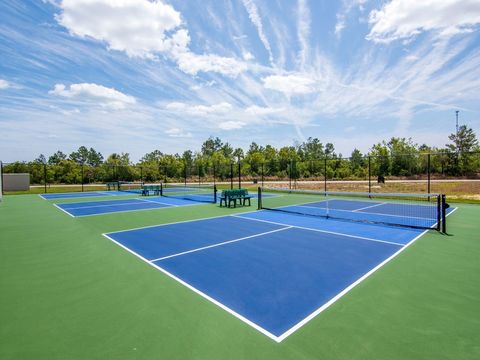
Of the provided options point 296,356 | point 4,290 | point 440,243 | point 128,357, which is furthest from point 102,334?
point 440,243

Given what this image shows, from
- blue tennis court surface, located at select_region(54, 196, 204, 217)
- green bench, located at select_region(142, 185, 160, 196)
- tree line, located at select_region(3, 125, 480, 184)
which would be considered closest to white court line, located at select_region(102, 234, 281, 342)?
blue tennis court surface, located at select_region(54, 196, 204, 217)

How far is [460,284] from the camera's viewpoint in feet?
14.5

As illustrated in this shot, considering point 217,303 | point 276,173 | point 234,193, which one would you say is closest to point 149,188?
point 234,193

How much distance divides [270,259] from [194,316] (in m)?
2.51

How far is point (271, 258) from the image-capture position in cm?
581

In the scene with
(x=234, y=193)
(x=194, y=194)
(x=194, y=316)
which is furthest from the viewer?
(x=194, y=194)

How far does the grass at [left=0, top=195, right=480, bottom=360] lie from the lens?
2.85 metres

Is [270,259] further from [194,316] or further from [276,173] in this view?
[276,173]

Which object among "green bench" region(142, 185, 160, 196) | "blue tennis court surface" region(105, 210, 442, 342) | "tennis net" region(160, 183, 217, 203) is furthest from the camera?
"green bench" region(142, 185, 160, 196)

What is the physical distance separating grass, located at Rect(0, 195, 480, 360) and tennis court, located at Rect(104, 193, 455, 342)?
0.79 feet

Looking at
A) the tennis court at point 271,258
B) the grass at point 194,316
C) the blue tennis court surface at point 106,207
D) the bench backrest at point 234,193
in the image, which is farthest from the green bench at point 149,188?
the grass at point 194,316

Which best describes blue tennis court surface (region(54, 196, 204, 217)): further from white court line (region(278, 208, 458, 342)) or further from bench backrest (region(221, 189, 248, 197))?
white court line (region(278, 208, 458, 342))

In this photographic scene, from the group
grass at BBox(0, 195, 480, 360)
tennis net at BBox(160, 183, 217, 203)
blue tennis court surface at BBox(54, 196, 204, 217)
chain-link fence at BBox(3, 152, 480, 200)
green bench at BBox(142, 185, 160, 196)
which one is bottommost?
grass at BBox(0, 195, 480, 360)

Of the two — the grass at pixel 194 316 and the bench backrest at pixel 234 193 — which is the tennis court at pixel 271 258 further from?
the bench backrest at pixel 234 193
